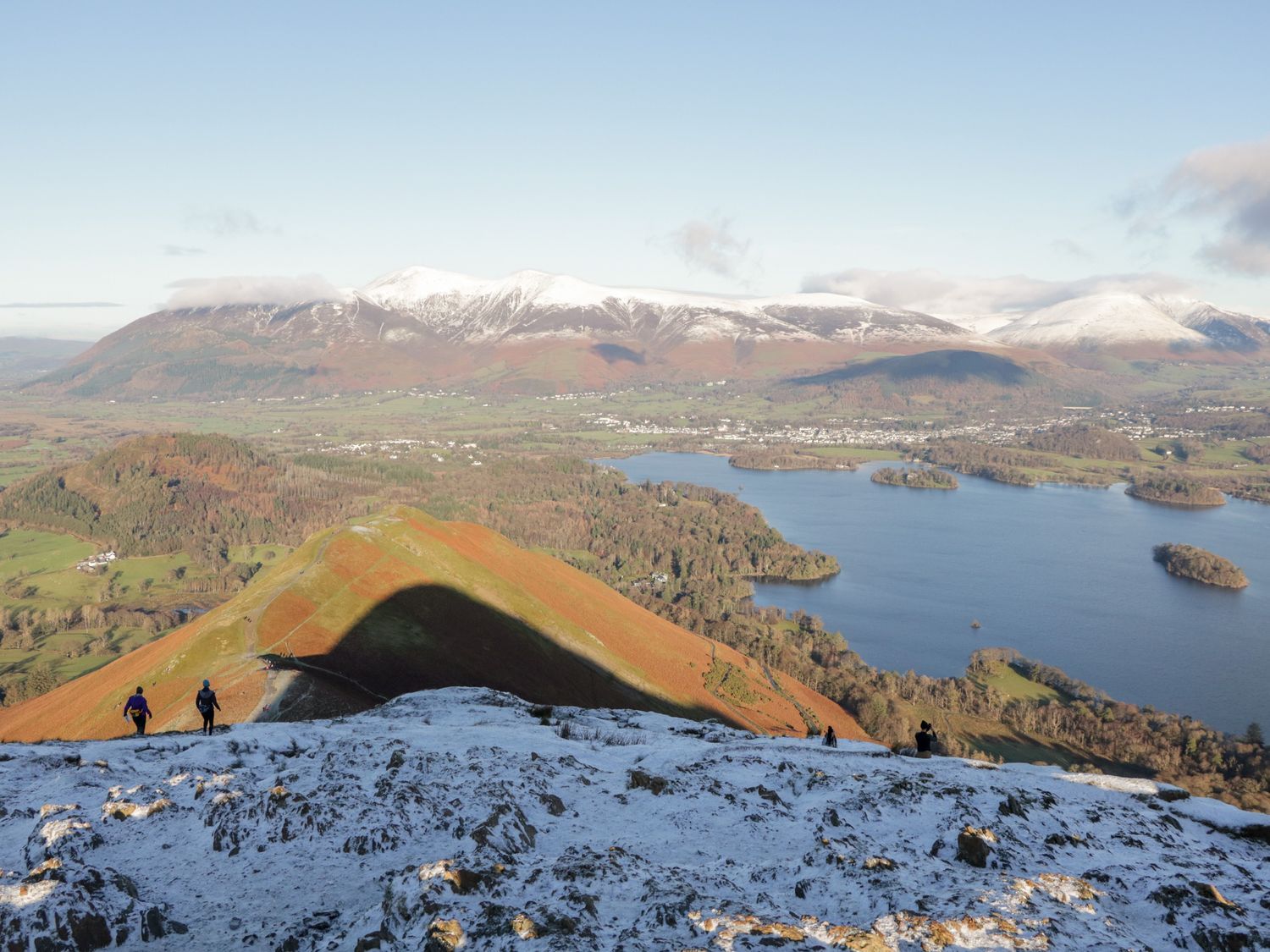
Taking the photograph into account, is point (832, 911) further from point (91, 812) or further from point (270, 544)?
point (270, 544)

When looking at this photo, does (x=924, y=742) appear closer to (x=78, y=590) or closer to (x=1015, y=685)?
(x=1015, y=685)

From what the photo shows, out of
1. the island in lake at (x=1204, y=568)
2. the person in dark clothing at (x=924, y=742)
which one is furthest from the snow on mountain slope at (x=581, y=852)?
the island in lake at (x=1204, y=568)

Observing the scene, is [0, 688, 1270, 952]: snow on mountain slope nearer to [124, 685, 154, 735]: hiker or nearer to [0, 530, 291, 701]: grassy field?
[124, 685, 154, 735]: hiker

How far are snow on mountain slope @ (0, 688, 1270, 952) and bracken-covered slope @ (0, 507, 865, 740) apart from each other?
22.2 m

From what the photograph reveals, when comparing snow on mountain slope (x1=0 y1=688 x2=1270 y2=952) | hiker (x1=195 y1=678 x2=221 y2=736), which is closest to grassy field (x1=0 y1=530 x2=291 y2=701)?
hiker (x1=195 y1=678 x2=221 y2=736)

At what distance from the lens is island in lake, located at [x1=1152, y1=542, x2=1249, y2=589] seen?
6176 inches

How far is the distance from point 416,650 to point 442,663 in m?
2.71

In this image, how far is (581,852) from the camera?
20.6 meters

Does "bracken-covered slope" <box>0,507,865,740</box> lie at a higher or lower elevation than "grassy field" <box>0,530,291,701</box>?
higher

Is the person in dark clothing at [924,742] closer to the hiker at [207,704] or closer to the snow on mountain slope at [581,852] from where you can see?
the snow on mountain slope at [581,852]

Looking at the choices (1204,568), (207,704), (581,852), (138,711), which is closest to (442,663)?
(207,704)

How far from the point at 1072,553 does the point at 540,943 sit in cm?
19871

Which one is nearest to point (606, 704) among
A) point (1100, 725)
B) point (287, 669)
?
point (287, 669)

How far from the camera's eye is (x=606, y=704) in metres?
68.4
